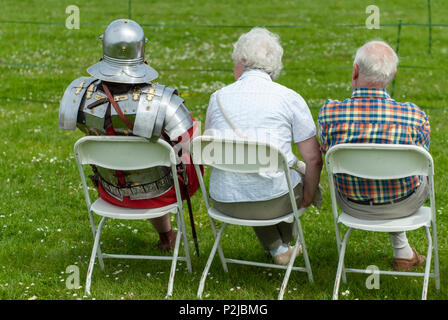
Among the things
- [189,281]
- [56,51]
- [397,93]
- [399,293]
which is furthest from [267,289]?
[56,51]

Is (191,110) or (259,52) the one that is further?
(191,110)

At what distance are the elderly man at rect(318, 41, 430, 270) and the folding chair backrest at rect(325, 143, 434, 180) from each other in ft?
0.65

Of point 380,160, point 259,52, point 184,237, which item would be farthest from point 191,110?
point 380,160

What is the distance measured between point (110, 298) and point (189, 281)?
0.55 meters

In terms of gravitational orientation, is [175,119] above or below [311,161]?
above

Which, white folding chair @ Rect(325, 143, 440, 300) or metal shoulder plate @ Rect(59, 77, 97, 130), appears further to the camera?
metal shoulder plate @ Rect(59, 77, 97, 130)

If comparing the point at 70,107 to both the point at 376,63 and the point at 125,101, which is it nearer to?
the point at 125,101

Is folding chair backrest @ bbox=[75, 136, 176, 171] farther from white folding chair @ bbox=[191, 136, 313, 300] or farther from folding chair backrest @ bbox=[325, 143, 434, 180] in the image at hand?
folding chair backrest @ bbox=[325, 143, 434, 180]

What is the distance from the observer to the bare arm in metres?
4.09

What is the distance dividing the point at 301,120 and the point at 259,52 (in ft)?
1.68

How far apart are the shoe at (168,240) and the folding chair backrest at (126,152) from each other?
1.11 metres

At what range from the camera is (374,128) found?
384 cm

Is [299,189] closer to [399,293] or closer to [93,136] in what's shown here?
[399,293]

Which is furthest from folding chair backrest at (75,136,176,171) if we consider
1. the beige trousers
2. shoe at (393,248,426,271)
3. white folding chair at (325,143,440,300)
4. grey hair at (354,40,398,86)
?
shoe at (393,248,426,271)
